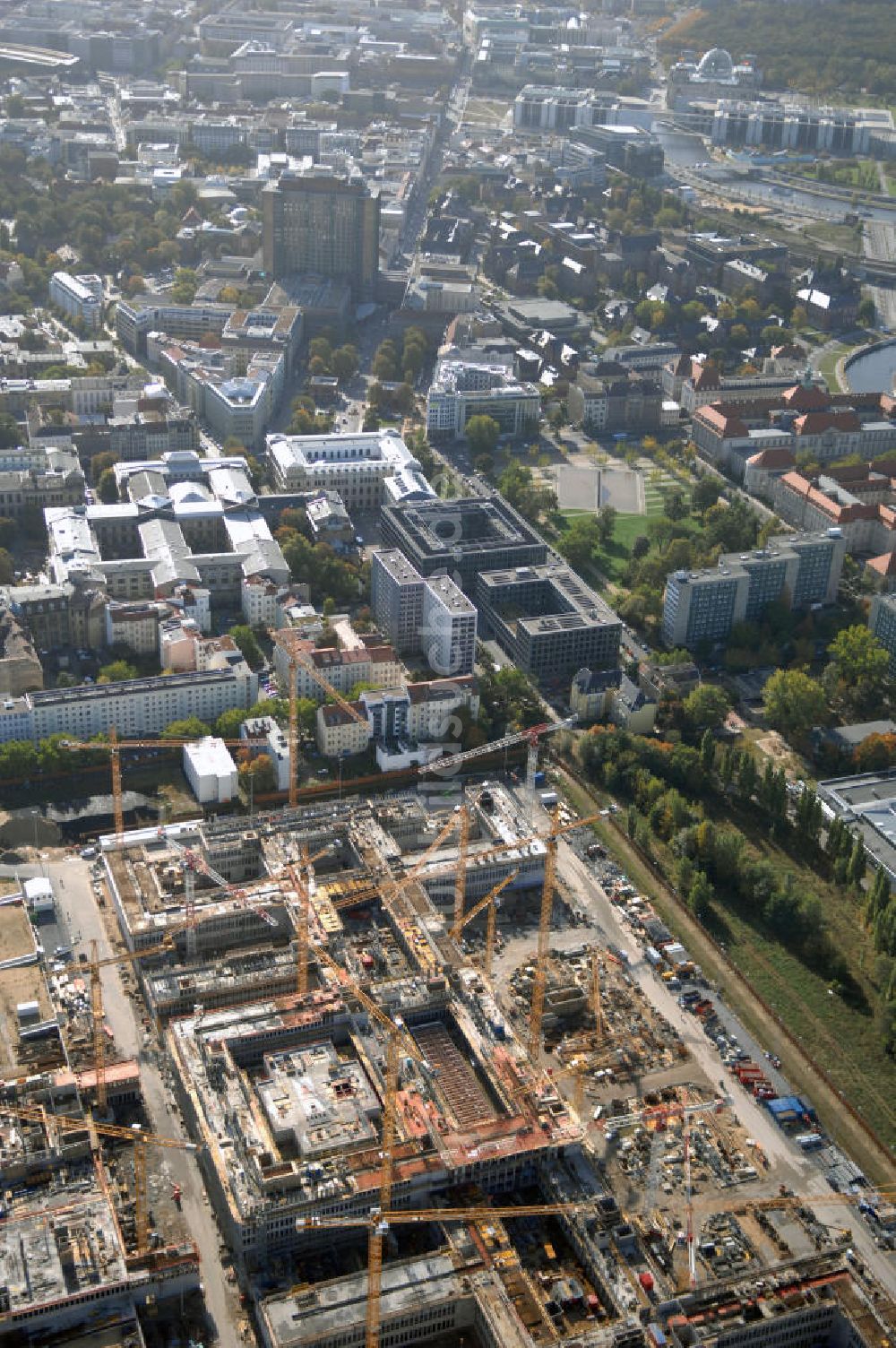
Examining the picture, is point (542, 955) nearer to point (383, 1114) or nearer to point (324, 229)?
point (383, 1114)

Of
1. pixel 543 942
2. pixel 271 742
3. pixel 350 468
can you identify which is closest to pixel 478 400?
pixel 350 468

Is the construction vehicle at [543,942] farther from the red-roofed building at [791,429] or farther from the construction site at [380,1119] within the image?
the red-roofed building at [791,429]

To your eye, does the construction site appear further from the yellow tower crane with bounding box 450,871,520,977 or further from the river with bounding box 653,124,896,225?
the river with bounding box 653,124,896,225

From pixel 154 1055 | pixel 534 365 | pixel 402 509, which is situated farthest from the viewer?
pixel 534 365

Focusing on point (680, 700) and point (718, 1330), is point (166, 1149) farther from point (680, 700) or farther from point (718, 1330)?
point (680, 700)

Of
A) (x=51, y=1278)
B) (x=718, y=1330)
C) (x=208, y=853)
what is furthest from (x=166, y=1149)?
(x=718, y=1330)

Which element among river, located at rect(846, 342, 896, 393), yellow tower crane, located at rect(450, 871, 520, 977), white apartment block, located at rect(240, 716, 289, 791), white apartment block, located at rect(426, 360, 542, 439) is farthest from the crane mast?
river, located at rect(846, 342, 896, 393)
